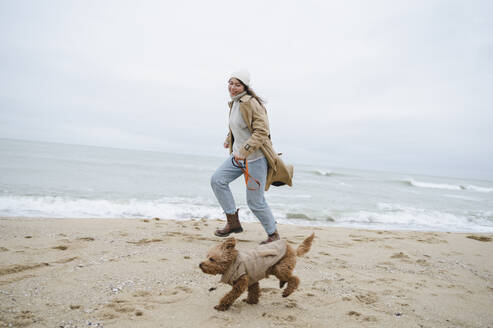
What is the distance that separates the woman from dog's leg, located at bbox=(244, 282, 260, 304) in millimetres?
1313

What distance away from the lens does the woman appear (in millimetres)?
3309

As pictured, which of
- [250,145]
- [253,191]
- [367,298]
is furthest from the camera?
[253,191]

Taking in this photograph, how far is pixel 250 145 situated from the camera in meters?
3.25

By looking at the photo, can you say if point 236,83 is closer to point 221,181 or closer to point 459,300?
point 221,181

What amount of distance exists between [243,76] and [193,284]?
2.36 meters

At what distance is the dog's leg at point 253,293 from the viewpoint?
7.72 ft

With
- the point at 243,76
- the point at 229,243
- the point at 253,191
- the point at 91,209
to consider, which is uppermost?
the point at 243,76

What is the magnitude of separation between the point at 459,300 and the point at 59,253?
4.23m

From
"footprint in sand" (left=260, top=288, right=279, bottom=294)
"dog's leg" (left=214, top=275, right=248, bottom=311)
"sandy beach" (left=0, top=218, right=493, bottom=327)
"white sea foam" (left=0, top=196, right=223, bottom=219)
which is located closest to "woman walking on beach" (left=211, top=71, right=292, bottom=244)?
"sandy beach" (left=0, top=218, right=493, bottom=327)

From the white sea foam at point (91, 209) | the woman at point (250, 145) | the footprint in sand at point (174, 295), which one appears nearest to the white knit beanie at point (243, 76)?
the woman at point (250, 145)

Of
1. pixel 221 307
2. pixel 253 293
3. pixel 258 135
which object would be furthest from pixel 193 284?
pixel 258 135

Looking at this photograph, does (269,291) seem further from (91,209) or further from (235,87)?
(91,209)

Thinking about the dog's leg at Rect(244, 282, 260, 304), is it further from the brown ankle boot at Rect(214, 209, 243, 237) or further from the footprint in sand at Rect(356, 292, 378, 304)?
the brown ankle boot at Rect(214, 209, 243, 237)

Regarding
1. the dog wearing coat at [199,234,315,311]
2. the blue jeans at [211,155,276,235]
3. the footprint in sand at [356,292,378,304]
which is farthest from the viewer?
the blue jeans at [211,155,276,235]
